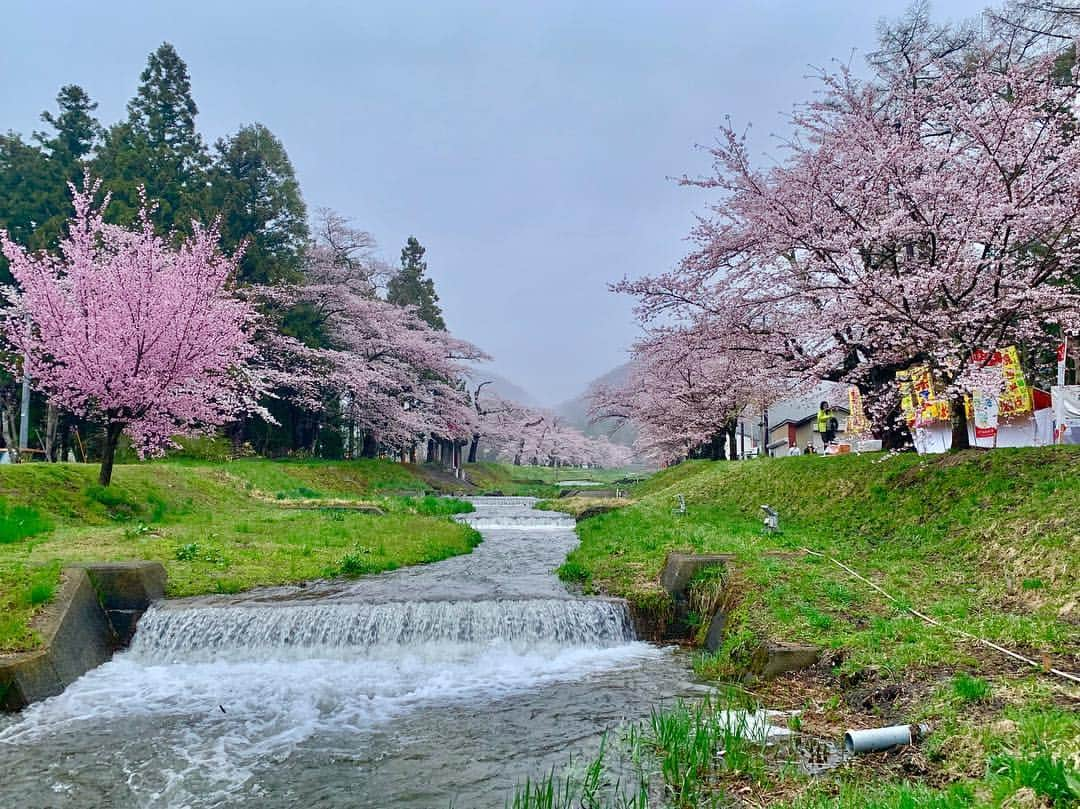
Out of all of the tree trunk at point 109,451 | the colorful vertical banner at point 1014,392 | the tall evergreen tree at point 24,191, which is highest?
the tall evergreen tree at point 24,191

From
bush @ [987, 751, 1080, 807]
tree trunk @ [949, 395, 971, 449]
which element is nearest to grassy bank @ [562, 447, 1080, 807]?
bush @ [987, 751, 1080, 807]

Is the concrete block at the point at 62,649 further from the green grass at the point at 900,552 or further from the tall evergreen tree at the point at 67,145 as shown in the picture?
the tall evergreen tree at the point at 67,145

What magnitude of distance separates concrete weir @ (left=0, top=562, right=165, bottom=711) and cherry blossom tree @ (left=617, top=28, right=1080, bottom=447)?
40.0ft

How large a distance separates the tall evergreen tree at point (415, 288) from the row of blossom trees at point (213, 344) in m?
4.65

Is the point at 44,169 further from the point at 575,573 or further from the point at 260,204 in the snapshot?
the point at 575,573

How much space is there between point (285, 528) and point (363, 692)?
8.82 meters

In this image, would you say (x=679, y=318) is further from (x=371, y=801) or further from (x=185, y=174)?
(x=185, y=174)

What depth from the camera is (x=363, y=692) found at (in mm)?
7887

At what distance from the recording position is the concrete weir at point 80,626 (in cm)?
722

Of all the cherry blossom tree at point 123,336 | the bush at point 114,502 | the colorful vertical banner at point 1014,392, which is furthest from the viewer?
the colorful vertical banner at point 1014,392

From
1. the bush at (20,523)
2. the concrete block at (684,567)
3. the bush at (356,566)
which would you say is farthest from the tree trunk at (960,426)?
the bush at (20,523)

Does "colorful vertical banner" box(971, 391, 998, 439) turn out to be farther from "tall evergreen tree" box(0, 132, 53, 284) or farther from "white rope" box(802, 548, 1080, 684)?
"tall evergreen tree" box(0, 132, 53, 284)

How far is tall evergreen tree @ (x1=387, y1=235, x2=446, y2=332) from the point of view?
53500mm

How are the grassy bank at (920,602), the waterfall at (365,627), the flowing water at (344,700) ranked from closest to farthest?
the grassy bank at (920,602), the flowing water at (344,700), the waterfall at (365,627)
